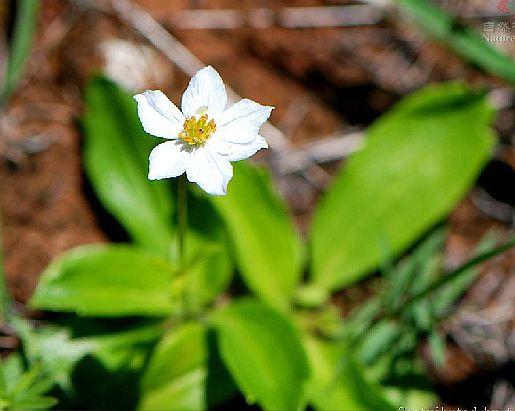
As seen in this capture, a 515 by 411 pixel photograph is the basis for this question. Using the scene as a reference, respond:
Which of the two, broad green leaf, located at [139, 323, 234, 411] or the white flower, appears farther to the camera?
broad green leaf, located at [139, 323, 234, 411]

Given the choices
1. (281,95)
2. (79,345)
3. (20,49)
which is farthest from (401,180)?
(20,49)

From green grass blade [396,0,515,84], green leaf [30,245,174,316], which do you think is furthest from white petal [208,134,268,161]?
green grass blade [396,0,515,84]

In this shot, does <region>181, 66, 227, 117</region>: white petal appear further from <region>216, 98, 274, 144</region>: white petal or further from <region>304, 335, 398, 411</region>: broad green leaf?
<region>304, 335, 398, 411</region>: broad green leaf

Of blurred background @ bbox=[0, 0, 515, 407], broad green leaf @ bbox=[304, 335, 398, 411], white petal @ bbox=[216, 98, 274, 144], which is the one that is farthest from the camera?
blurred background @ bbox=[0, 0, 515, 407]

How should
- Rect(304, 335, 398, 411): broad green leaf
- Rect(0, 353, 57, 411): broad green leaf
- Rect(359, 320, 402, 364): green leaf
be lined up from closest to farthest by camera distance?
Rect(0, 353, 57, 411): broad green leaf, Rect(304, 335, 398, 411): broad green leaf, Rect(359, 320, 402, 364): green leaf

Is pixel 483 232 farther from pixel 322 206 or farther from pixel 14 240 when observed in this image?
pixel 14 240

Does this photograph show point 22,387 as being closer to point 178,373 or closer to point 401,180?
point 178,373

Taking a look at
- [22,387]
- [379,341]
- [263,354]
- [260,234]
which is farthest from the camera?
[260,234]

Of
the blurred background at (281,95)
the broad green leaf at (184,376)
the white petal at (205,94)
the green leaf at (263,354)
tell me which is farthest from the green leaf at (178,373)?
the white petal at (205,94)
